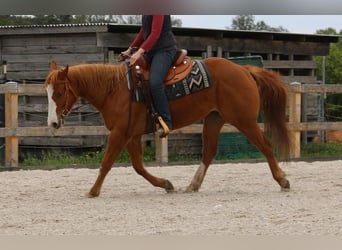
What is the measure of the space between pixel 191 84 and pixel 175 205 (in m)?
1.20

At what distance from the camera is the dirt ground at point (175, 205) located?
3.24 metres

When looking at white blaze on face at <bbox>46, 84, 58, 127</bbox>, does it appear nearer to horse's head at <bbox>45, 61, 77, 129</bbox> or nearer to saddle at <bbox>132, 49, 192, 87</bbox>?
horse's head at <bbox>45, 61, 77, 129</bbox>

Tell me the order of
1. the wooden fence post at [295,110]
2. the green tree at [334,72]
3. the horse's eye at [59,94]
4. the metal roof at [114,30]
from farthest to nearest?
the green tree at [334,72], the metal roof at [114,30], the wooden fence post at [295,110], the horse's eye at [59,94]

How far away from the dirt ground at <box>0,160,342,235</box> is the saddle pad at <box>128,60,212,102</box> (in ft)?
3.13

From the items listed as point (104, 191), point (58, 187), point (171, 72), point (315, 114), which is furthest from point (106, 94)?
point (315, 114)

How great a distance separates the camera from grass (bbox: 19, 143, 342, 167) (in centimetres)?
859

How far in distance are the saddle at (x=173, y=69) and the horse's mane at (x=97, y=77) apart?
186 millimetres

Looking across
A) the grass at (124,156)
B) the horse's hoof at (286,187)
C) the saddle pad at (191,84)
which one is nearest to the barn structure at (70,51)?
the grass at (124,156)

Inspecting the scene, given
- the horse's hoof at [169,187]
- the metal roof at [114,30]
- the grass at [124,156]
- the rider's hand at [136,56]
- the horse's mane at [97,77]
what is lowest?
the grass at [124,156]

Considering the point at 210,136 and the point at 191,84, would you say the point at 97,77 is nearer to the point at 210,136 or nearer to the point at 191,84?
the point at 191,84

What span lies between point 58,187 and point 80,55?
5.20 metres

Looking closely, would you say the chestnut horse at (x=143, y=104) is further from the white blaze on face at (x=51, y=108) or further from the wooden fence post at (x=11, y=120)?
the wooden fence post at (x=11, y=120)

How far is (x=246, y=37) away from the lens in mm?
12055

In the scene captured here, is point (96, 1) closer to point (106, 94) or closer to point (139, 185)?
point (106, 94)
